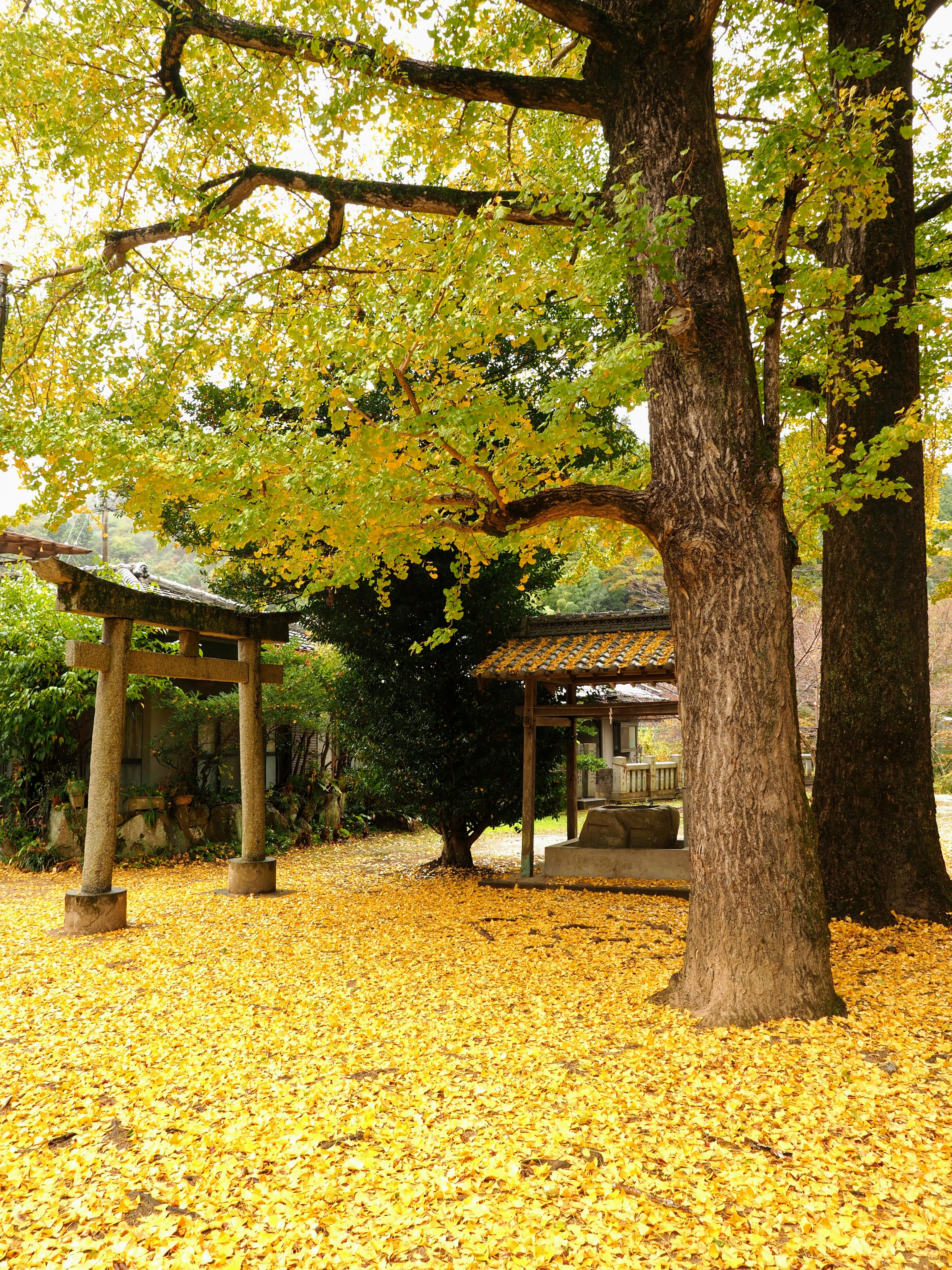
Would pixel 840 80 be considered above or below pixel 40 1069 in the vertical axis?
above

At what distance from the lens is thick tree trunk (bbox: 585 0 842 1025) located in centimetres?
400

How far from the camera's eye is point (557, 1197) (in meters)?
2.57

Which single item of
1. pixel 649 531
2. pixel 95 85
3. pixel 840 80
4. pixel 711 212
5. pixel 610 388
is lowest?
pixel 649 531

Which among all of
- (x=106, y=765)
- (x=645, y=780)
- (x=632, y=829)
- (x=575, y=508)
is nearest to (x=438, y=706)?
(x=632, y=829)

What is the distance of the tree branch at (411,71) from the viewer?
4.68m

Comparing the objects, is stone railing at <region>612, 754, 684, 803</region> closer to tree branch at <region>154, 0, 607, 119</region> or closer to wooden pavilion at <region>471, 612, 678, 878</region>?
wooden pavilion at <region>471, 612, 678, 878</region>

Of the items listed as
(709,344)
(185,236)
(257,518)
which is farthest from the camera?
(185,236)

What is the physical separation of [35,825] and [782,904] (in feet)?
29.9

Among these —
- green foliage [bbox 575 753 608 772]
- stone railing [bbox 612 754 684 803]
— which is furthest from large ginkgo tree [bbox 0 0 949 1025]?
stone railing [bbox 612 754 684 803]

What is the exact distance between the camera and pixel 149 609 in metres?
6.81

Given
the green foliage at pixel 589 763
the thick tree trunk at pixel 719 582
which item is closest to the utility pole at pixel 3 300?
the thick tree trunk at pixel 719 582

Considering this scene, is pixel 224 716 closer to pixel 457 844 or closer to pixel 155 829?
pixel 155 829

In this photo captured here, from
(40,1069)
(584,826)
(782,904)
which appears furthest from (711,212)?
(584,826)

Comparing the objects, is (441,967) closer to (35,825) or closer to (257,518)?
(257,518)
